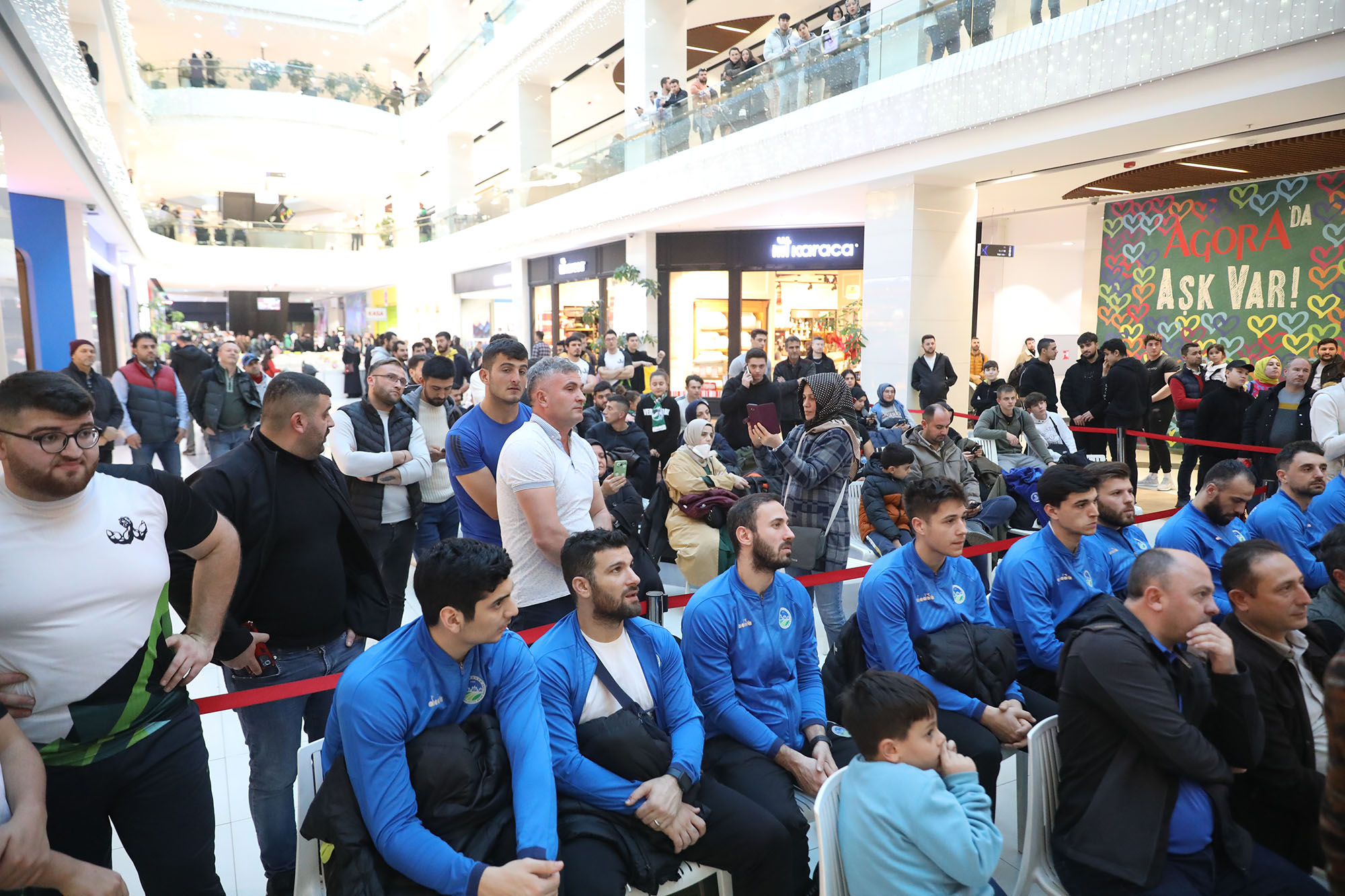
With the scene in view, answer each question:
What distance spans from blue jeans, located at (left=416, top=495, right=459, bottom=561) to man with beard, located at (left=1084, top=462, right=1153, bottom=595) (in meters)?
3.56

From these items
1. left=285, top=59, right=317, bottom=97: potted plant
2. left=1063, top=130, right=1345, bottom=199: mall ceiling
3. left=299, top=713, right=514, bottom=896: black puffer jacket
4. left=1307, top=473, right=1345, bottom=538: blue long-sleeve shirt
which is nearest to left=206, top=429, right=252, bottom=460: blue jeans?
left=299, top=713, right=514, bottom=896: black puffer jacket

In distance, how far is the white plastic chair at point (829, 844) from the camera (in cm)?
210

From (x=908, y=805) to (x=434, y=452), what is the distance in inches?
152

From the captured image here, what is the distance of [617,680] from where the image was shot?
100 inches

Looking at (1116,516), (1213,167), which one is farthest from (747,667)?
(1213,167)

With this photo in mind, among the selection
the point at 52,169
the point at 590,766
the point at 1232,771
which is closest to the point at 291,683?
the point at 590,766

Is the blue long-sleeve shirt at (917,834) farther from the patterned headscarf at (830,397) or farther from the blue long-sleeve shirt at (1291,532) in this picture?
the blue long-sleeve shirt at (1291,532)

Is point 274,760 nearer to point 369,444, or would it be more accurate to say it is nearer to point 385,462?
point 385,462

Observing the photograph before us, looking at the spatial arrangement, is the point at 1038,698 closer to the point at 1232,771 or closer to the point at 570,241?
the point at 1232,771

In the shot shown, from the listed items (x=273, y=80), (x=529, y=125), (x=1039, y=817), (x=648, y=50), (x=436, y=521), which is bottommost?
(x=1039, y=817)

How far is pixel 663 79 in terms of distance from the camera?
48.8 ft

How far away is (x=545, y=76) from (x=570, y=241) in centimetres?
509

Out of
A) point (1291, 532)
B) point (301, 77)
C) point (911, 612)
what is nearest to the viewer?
point (911, 612)

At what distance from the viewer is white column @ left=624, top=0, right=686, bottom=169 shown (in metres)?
15.6
